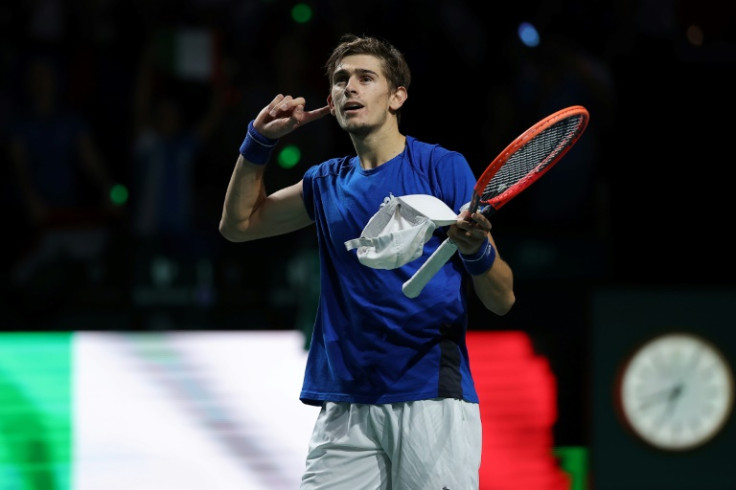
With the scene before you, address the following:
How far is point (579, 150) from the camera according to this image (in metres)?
7.53

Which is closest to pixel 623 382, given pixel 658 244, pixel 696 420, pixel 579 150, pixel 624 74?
pixel 696 420

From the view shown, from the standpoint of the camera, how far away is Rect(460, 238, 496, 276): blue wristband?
11.3ft

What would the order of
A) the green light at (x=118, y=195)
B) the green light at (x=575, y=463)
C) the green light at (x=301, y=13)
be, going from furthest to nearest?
the green light at (x=301, y=13), the green light at (x=118, y=195), the green light at (x=575, y=463)

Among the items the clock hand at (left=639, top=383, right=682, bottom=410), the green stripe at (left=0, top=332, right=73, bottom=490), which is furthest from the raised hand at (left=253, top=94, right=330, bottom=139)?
the clock hand at (left=639, top=383, right=682, bottom=410)

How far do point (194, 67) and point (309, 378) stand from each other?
4163mm

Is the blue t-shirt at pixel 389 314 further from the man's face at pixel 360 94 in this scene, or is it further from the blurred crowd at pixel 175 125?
the blurred crowd at pixel 175 125

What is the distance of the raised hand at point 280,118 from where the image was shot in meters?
3.80

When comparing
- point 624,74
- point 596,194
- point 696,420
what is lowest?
point 696,420

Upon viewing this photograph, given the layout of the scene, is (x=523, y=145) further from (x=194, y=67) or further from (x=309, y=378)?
(x=194, y=67)

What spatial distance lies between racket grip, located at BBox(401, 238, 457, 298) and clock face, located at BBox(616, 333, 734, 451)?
2816 mm

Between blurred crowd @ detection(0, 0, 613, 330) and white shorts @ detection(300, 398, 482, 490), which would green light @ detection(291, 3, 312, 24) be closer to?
blurred crowd @ detection(0, 0, 613, 330)

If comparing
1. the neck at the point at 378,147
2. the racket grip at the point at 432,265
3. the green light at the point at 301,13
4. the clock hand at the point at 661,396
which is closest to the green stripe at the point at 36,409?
→ the neck at the point at 378,147

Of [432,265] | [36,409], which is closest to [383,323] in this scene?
[432,265]

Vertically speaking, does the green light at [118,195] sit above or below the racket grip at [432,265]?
above
